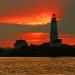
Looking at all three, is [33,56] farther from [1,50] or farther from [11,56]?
[1,50]

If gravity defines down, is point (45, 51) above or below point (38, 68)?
above

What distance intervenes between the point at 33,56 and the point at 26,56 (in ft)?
7.10

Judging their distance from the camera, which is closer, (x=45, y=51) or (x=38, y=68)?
(x=38, y=68)

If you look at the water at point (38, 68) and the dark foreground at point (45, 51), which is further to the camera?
the dark foreground at point (45, 51)

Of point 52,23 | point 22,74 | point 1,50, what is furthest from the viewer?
point 1,50

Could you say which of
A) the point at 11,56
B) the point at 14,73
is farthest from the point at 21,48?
the point at 14,73

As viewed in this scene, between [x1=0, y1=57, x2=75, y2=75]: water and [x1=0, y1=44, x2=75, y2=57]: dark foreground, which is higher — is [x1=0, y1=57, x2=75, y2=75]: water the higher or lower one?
the lower one

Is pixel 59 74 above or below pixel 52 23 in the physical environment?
below

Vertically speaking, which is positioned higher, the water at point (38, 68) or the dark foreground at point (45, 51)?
the dark foreground at point (45, 51)

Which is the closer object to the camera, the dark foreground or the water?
the water

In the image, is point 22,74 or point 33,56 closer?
point 22,74

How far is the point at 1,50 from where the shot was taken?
7451 inches

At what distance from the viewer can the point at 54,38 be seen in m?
166

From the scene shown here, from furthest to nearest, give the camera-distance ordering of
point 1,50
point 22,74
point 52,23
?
point 1,50
point 52,23
point 22,74
